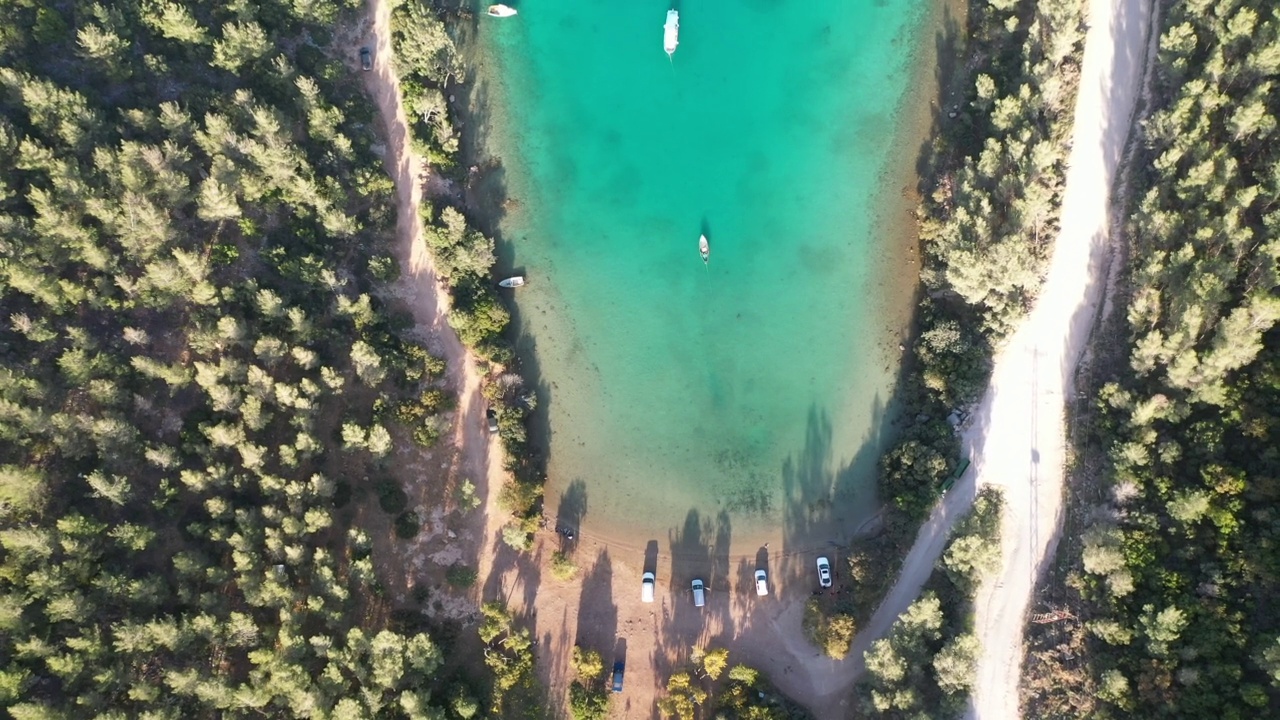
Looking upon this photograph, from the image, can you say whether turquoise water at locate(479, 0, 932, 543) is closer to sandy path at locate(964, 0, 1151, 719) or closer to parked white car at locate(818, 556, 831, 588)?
parked white car at locate(818, 556, 831, 588)

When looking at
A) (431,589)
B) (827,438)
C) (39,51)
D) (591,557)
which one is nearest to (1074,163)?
(827,438)

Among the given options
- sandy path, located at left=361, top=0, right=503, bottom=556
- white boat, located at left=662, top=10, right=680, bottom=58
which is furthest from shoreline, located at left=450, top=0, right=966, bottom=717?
white boat, located at left=662, top=10, right=680, bottom=58

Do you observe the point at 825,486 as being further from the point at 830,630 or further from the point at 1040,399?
the point at 1040,399

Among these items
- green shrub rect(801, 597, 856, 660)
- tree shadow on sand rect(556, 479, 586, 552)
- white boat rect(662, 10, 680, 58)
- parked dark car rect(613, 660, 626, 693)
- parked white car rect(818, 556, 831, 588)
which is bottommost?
parked dark car rect(613, 660, 626, 693)

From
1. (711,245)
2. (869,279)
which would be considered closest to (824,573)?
(869,279)

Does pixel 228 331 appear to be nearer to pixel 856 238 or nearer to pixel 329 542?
pixel 329 542

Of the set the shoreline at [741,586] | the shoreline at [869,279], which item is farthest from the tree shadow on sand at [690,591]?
the shoreline at [869,279]
